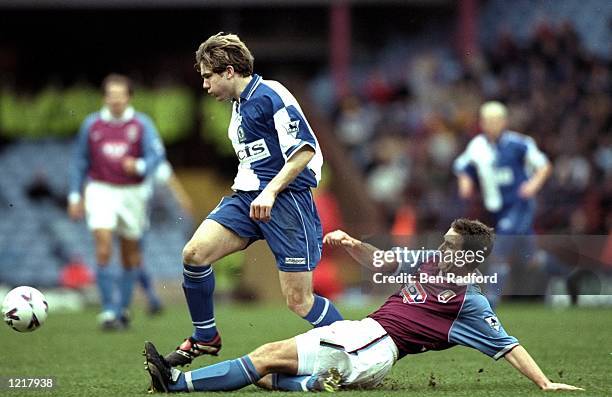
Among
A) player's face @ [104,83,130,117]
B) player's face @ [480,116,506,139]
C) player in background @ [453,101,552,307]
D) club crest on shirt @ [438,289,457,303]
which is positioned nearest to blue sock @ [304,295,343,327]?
club crest on shirt @ [438,289,457,303]

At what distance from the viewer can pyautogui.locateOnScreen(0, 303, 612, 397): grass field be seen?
6.31 metres

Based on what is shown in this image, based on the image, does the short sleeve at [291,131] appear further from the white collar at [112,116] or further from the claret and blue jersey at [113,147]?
the white collar at [112,116]

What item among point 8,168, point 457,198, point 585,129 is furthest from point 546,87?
point 8,168

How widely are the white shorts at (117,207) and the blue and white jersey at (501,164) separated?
3050 millimetres

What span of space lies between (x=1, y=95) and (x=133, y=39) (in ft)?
8.96

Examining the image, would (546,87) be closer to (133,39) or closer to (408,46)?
(408,46)

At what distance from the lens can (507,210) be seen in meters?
11.7

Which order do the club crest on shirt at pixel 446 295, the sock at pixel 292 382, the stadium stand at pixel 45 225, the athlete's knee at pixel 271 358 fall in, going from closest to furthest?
the athlete's knee at pixel 271 358
the sock at pixel 292 382
the club crest on shirt at pixel 446 295
the stadium stand at pixel 45 225

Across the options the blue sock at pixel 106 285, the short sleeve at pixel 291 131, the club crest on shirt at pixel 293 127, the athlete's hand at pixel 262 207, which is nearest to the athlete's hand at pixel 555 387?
the athlete's hand at pixel 262 207

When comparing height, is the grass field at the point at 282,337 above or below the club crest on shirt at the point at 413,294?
below

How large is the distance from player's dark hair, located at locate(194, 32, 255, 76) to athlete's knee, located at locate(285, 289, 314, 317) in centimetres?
124

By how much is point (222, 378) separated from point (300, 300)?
91cm

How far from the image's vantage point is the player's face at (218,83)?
6.66m

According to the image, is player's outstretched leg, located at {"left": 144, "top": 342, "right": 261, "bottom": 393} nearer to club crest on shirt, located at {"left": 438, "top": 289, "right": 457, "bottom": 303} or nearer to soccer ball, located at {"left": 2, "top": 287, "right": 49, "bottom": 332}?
club crest on shirt, located at {"left": 438, "top": 289, "right": 457, "bottom": 303}
